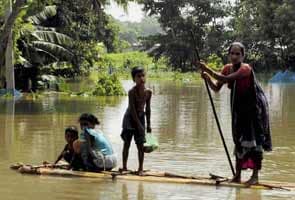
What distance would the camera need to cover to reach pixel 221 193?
669cm

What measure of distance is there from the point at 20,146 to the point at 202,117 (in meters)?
6.35

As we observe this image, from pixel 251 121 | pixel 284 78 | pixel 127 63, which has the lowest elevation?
pixel 251 121

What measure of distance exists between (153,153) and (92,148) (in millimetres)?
2610

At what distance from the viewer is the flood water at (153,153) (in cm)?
683

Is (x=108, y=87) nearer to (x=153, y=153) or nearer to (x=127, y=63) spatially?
(x=153, y=153)

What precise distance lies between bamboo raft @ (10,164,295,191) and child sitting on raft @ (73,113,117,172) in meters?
0.16

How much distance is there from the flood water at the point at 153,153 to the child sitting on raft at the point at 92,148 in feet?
1.26

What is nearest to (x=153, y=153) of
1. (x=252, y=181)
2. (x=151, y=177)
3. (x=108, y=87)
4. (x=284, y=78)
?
(x=151, y=177)

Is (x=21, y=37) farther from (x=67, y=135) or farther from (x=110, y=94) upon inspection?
(x=67, y=135)

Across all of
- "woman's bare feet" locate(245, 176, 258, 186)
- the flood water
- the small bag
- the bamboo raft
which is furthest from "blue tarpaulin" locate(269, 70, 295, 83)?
"woman's bare feet" locate(245, 176, 258, 186)

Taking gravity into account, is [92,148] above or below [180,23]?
below

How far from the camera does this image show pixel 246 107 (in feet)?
22.3

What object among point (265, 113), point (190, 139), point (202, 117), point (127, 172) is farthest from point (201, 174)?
point (202, 117)

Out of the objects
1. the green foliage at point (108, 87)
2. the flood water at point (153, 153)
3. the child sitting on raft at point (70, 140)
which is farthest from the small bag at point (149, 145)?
the green foliage at point (108, 87)
